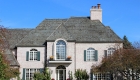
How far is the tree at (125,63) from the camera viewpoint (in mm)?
35094

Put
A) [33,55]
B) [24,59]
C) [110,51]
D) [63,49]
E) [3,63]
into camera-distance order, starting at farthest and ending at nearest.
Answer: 1. [33,55]
2. [24,59]
3. [110,51]
4. [63,49]
5. [3,63]

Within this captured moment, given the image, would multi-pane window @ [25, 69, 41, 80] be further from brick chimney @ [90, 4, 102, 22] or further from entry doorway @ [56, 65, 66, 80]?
brick chimney @ [90, 4, 102, 22]

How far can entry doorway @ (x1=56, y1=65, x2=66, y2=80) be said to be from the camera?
43.5 m

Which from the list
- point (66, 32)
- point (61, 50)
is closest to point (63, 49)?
point (61, 50)

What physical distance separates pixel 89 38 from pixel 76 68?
442 cm

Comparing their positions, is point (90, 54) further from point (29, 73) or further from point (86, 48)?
point (29, 73)

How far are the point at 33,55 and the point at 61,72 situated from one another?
4.41m

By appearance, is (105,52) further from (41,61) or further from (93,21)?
(41,61)

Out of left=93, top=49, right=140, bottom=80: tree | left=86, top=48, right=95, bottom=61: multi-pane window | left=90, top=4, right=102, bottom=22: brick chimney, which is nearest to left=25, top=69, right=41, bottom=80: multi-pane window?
left=86, top=48, right=95, bottom=61: multi-pane window

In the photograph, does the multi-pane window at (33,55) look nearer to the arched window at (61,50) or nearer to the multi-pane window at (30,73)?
the multi-pane window at (30,73)

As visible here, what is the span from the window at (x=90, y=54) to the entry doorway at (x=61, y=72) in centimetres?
329

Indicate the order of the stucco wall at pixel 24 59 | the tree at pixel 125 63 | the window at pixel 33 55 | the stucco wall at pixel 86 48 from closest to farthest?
the tree at pixel 125 63, the stucco wall at pixel 86 48, the stucco wall at pixel 24 59, the window at pixel 33 55

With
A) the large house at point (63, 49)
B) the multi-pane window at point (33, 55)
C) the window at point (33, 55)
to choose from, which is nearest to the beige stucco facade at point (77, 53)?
the large house at point (63, 49)

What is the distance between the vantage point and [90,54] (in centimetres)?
4344
